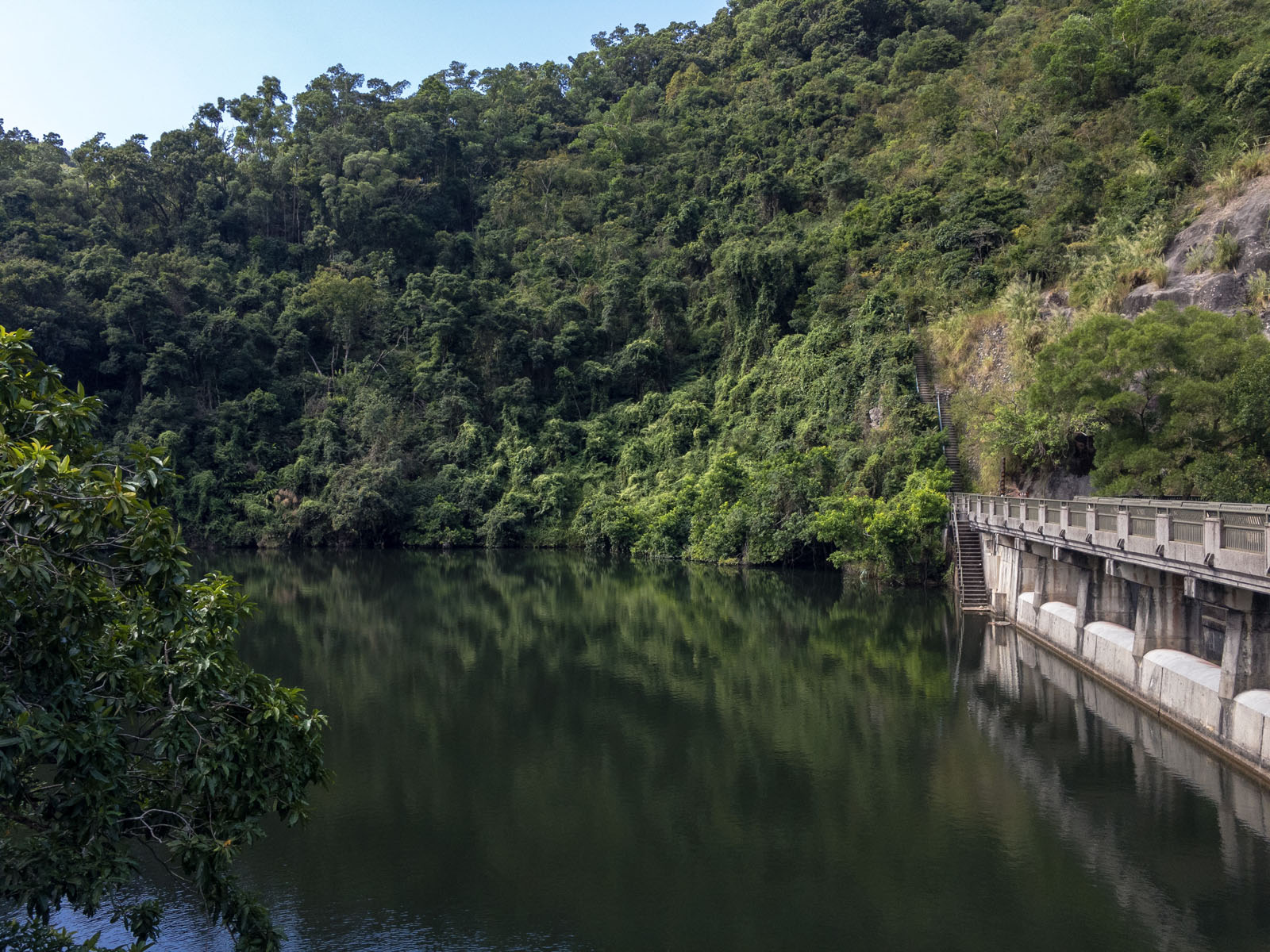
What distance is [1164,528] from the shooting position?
17.5m

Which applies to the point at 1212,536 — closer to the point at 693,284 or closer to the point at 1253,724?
the point at 1253,724

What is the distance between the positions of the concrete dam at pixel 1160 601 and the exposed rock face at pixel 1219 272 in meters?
10.6

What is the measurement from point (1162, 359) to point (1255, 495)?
4.24 metres

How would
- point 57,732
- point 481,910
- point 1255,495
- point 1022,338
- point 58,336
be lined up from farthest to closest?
1. point 58,336
2. point 1022,338
3. point 1255,495
4. point 481,910
5. point 57,732

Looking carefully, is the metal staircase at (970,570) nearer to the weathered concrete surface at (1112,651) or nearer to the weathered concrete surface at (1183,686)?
the weathered concrete surface at (1112,651)

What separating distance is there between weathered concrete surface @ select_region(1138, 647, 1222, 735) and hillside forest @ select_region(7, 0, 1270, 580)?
560 cm

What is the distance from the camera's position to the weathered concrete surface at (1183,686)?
1711 centimetres

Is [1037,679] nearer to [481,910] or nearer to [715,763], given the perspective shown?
[715,763]

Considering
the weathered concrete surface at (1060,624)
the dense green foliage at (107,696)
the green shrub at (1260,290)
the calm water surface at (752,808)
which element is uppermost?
the green shrub at (1260,290)

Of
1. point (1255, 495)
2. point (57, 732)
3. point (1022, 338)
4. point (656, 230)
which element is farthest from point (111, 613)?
point (656, 230)

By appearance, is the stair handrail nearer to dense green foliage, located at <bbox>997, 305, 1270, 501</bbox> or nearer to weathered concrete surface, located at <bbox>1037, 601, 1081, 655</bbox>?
weathered concrete surface, located at <bbox>1037, 601, 1081, 655</bbox>

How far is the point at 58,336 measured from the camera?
2566 inches

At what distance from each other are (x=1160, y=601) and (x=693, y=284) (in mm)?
55819

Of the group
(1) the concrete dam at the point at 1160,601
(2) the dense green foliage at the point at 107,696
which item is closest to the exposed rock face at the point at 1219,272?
(1) the concrete dam at the point at 1160,601
